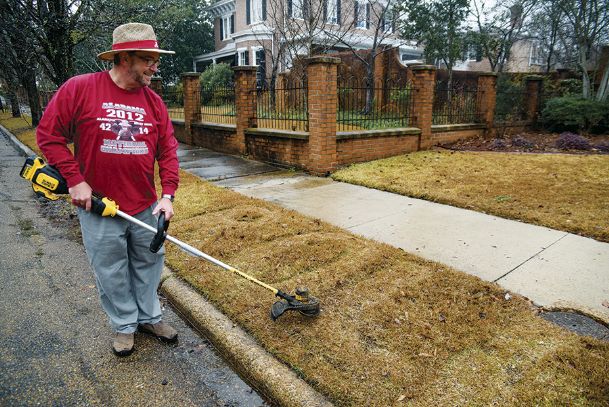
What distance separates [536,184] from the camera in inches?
263

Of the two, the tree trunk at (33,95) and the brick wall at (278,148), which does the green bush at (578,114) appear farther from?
the tree trunk at (33,95)

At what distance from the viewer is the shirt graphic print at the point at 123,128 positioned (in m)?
2.43

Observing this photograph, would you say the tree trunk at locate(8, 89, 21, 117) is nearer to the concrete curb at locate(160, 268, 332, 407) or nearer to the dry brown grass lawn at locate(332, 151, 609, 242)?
the dry brown grass lawn at locate(332, 151, 609, 242)

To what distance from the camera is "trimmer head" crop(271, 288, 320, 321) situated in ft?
9.42

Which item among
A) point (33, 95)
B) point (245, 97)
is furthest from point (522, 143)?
point (33, 95)

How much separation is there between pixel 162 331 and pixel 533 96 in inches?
527

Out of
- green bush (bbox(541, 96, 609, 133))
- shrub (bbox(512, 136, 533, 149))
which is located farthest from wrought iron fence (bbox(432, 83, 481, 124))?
green bush (bbox(541, 96, 609, 133))

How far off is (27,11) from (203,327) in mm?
9957

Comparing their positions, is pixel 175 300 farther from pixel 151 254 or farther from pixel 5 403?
pixel 5 403

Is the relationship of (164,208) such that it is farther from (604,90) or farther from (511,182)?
(604,90)

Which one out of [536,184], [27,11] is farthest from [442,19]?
[27,11]

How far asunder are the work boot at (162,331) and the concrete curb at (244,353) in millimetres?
213

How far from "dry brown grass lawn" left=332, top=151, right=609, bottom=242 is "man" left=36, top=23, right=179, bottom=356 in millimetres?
4313

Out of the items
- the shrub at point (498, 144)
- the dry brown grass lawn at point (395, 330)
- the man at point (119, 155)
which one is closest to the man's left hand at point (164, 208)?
the man at point (119, 155)
